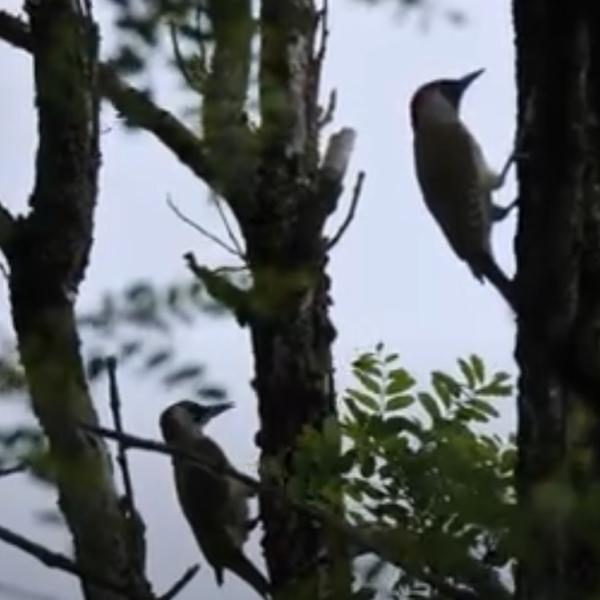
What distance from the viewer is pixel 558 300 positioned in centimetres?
143

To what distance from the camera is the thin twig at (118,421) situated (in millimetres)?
1419

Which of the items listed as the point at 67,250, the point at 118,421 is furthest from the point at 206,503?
the point at 118,421

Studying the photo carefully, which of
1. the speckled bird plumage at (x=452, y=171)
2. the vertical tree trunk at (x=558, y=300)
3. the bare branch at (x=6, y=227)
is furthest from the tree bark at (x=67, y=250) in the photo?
the speckled bird plumage at (x=452, y=171)

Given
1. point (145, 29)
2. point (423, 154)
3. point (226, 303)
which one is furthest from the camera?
point (423, 154)

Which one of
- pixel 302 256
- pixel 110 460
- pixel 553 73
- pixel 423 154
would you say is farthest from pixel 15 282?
pixel 553 73

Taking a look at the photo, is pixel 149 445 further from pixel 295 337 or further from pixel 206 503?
pixel 206 503

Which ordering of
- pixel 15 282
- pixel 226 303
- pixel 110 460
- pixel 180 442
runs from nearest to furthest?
pixel 226 303 → pixel 110 460 → pixel 15 282 → pixel 180 442

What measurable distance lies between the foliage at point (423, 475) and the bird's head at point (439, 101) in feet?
6.62

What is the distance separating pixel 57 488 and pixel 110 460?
111 cm

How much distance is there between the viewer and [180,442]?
487 centimetres

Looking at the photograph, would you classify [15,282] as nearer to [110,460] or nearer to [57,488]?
[110,460]

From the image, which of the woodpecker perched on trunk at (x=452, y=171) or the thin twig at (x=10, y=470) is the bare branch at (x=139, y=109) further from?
the woodpecker perched on trunk at (x=452, y=171)

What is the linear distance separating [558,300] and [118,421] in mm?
451

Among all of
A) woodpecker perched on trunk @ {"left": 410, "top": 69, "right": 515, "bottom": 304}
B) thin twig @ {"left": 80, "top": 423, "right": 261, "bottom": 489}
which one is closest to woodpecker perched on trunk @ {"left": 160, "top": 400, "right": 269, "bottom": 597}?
woodpecker perched on trunk @ {"left": 410, "top": 69, "right": 515, "bottom": 304}
